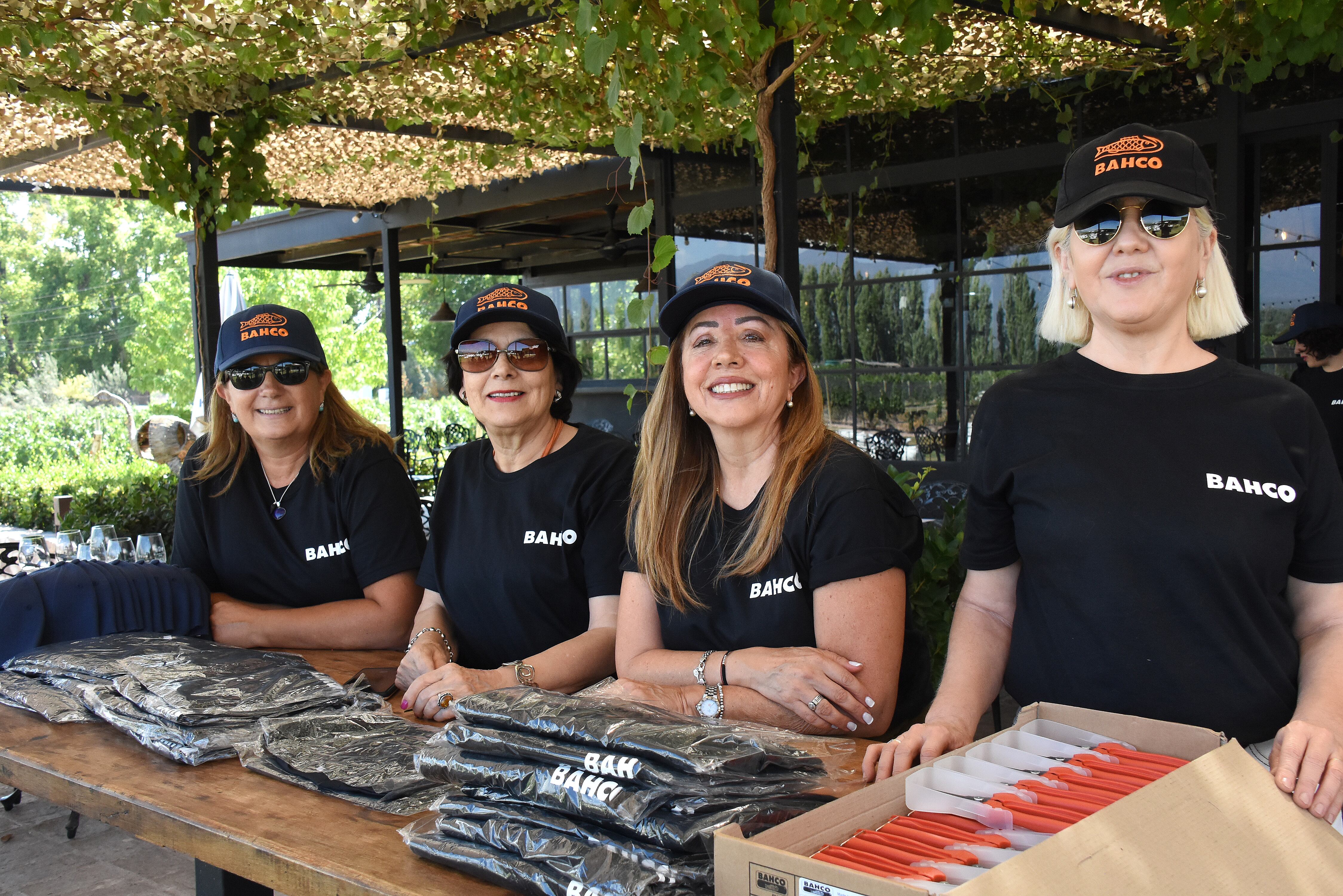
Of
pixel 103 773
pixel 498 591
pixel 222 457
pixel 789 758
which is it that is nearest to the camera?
pixel 789 758

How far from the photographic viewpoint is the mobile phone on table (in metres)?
2.30

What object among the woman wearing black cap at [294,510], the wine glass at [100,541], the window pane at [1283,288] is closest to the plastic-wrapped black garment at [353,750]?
the woman wearing black cap at [294,510]

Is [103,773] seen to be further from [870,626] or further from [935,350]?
[935,350]

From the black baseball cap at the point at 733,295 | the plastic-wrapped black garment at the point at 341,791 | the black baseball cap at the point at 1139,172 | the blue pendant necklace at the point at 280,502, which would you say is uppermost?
the black baseball cap at the point at 1139,172

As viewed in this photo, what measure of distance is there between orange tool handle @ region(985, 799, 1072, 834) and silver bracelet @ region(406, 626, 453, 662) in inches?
64.1

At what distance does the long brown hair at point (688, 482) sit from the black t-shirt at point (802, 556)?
19mm

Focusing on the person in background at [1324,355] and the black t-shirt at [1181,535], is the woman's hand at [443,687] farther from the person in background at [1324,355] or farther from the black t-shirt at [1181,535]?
the person in background at [1324,355]

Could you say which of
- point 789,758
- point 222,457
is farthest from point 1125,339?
point 222,457

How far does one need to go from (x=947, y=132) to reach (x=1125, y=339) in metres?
6.08

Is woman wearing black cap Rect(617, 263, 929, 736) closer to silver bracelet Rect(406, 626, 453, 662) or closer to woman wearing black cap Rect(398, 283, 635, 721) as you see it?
woman wearing black cap Rect(398, 283, 635, 721)

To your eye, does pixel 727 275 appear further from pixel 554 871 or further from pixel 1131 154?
pixel 554 871

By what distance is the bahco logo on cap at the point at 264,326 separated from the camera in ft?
9.68

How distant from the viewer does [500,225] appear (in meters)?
11.4

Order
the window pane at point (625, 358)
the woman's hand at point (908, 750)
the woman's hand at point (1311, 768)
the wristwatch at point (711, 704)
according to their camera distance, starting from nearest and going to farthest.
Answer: the woman's hand at point (1311, 768), the woman's hand at point (908, 750), the wristwatch at point (711, 704), the window pane at point (625, 358)
